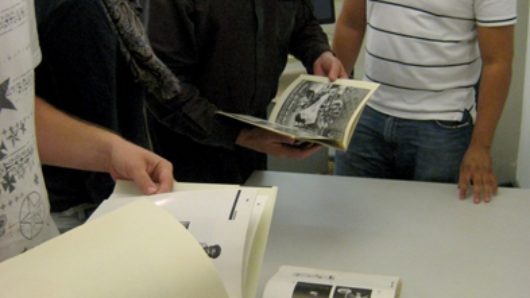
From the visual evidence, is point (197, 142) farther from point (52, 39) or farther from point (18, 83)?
point (18, 83)

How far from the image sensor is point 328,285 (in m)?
1.01

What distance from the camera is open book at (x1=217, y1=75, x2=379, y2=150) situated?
1.24 metres

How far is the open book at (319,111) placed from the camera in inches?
48.7

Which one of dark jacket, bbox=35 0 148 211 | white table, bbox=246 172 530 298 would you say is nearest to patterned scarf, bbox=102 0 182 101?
dark jacket, bbox=35 0 148 211

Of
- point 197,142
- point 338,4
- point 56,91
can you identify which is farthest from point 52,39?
point 338,4

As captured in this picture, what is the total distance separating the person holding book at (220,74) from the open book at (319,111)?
0.05 m

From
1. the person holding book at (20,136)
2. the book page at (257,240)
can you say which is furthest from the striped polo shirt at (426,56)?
the person holding book at (20,136)

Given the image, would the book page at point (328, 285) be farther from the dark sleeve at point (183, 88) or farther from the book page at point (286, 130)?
the dark sleeve at point (183, 88)

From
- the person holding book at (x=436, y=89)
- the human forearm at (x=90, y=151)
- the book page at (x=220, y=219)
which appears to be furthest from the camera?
the person holding book at (x=436, y=89)

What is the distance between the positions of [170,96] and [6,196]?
595 mm

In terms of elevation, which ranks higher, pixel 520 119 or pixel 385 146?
pixel 385 146

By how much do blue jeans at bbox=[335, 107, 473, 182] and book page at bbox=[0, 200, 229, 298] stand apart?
93 cm

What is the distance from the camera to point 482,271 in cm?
114

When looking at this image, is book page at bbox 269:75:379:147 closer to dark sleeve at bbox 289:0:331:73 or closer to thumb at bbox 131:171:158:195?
dark sleeve at bbox 289:0:331:73
